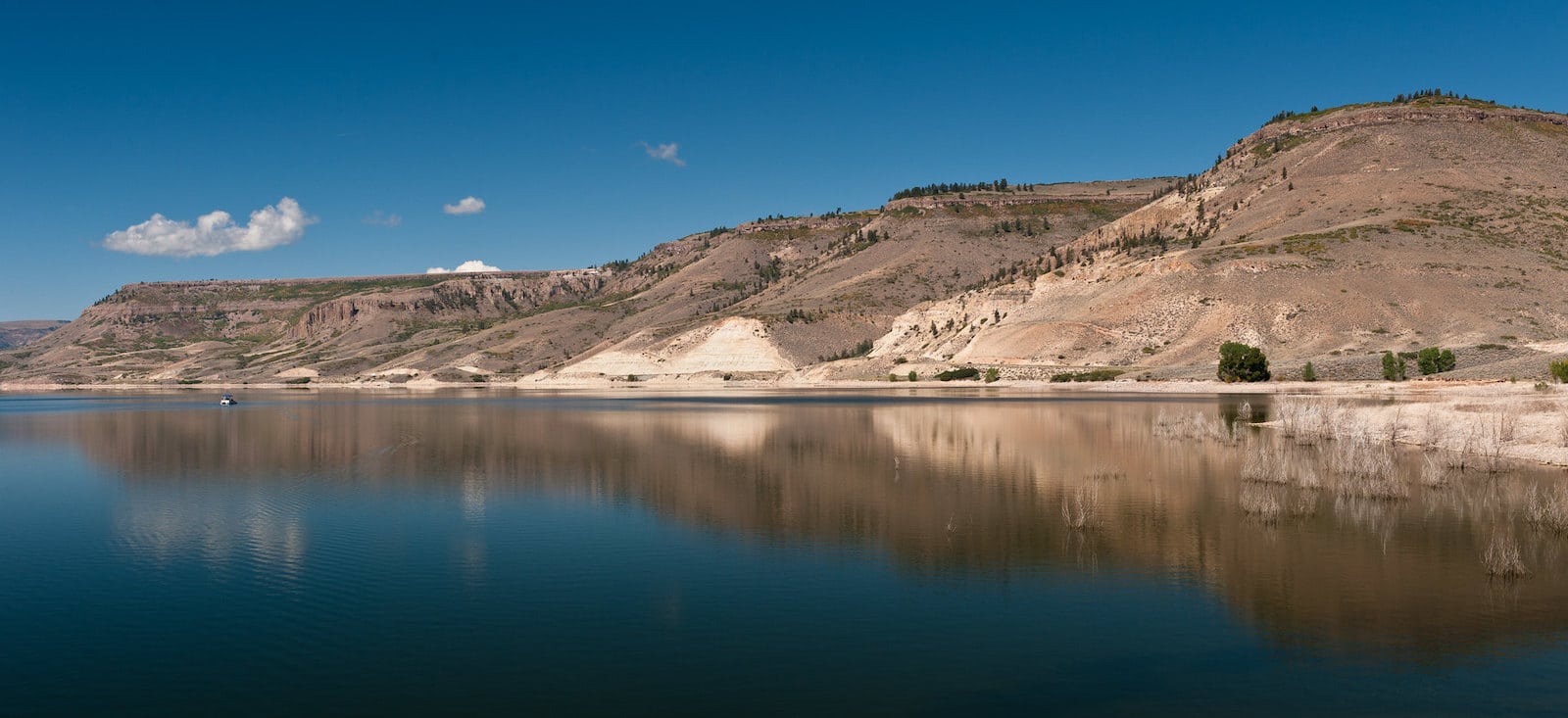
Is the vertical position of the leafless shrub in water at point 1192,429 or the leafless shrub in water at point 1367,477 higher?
the leafless shrub in water at point 1192,429

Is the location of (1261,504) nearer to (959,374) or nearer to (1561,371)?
(1561,371)

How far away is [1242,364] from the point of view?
284 ft

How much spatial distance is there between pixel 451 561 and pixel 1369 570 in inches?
724

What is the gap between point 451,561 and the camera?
21.0 meters

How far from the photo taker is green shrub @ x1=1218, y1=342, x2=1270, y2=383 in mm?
86625

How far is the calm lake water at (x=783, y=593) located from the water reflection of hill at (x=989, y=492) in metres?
0.15

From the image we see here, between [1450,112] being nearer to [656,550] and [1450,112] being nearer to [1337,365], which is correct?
[1337,365]

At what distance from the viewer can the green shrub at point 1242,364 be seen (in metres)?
86.6

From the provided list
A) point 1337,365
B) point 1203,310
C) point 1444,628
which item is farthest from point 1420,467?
point 1203,310

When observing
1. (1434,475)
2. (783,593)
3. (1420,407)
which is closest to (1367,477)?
(1434,475)

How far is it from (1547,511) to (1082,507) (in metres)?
10.3

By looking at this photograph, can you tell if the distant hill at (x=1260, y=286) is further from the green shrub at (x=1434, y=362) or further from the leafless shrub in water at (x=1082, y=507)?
the leafless shrub in water at (x=1082, y=507)

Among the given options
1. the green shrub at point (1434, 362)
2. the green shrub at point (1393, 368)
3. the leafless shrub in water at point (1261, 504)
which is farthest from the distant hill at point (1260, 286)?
the leafless shrub in water at point (1261, 504)

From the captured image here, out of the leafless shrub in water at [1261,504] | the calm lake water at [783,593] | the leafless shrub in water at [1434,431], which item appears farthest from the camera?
the leafless shrub in water at [1434,431]
